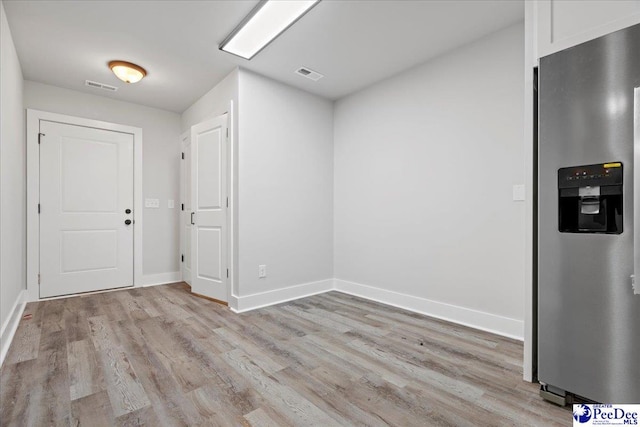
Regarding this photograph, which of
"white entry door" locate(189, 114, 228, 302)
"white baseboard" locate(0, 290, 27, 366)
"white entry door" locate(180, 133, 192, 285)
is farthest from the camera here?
"white entry door" locate(180, 133, 192, 285)

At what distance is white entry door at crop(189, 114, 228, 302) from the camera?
11.1ft

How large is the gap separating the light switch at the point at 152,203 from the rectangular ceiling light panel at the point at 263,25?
8.63ft

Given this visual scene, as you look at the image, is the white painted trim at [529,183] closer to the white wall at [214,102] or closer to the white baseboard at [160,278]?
the white wall at [214,102]

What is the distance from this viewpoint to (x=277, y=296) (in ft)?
11.2

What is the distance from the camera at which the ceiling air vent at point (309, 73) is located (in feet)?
10.5

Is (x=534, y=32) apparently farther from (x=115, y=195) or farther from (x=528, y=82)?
(x=115, y=195)

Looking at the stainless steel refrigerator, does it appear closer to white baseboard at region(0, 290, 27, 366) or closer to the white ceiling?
the white ceiling

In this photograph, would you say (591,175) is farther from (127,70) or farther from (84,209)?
(84,209)

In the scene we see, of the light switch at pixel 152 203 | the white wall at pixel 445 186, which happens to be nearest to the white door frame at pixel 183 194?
the light switch at pixel 152 203

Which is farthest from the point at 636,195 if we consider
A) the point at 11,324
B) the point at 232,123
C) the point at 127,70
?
the point at 11,324

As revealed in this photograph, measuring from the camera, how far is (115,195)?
13.2ft

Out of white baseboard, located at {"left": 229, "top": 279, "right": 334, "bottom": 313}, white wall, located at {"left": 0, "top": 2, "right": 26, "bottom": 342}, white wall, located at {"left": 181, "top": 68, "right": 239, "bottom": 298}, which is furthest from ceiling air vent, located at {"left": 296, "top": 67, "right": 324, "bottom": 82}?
white baseboard, located at {"left": 229, "top": 279, "right": 334, "bottom": 313}

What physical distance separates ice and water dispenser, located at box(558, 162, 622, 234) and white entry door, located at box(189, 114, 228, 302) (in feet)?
9.78

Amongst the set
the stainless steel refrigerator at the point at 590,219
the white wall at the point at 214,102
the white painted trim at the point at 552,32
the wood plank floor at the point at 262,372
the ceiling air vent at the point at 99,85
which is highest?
the ceiling air vent at the point at 99,85
